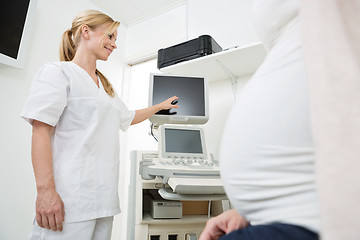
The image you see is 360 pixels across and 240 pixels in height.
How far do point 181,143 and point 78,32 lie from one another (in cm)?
78

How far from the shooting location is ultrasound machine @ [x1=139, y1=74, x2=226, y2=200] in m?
1.01

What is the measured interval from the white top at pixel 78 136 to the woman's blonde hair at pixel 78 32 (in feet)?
0.66

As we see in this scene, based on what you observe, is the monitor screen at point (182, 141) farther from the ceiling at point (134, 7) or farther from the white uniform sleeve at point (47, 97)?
the ceiling at point (134, 7)

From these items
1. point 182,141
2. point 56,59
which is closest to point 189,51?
point 182,141

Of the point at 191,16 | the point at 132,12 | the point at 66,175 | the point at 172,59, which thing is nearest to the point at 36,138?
the point at 66,175

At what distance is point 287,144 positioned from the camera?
1.02 ft

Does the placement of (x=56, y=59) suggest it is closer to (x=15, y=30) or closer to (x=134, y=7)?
(x=15, y=30)

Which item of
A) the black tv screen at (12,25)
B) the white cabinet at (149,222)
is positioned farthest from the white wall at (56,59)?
the white cabinet at (149,222)

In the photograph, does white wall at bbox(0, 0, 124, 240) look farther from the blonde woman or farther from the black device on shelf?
the black device on shelf

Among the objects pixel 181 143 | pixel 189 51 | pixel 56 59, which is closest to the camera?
pixel 181 143

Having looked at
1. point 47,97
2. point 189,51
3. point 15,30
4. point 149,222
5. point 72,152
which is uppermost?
point 15,30

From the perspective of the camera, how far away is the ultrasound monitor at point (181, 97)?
1416 mm

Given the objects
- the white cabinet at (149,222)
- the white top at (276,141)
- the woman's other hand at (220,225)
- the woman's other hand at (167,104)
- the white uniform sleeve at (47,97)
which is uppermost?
the woman's other hand at (167,104)

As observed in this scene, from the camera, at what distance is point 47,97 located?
2.81ft
